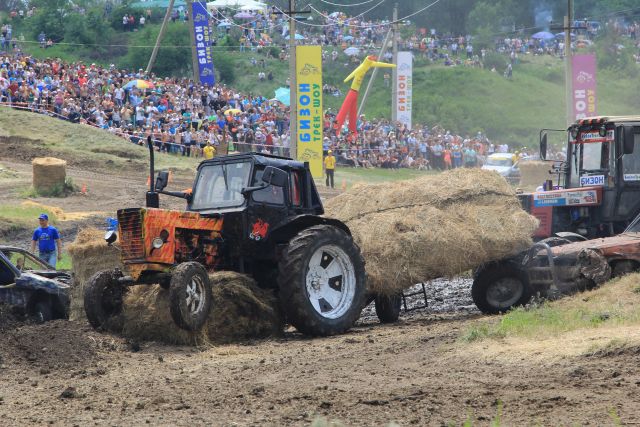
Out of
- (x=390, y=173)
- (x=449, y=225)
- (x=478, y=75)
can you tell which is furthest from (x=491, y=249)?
(x=478, y=75)

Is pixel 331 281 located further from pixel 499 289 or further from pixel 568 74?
pixel 568 74

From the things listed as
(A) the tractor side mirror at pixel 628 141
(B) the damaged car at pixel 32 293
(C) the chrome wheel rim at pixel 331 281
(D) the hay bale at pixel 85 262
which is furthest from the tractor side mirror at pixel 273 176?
(A) the tractor side mirror at pixel 628 141

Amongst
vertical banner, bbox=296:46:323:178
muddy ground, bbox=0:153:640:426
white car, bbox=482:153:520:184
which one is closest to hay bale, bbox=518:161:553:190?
white car, bbox=482:153:520:184

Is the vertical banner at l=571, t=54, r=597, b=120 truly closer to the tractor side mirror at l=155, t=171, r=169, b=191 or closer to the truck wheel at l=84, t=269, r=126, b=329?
the tractor side mirror at l=155, t=171, r=169, b=191

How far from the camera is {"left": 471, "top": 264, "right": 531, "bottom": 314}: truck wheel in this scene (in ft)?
49.7

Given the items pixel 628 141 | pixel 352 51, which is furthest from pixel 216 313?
pixel 352 51

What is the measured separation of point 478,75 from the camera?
6625 centimetres

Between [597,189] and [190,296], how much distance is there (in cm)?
839

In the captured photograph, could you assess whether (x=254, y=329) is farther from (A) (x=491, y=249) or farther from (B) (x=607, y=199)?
(B) (x=607, y=199)

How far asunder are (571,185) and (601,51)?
55.2 metres

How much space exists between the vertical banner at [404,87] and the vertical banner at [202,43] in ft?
25.8

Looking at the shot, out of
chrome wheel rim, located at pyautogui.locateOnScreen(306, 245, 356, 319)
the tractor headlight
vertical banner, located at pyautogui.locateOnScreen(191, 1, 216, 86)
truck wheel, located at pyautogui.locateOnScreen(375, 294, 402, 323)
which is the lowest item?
truck wheel, located at pyautogui.locateOnScreen(375, 294, 402, 323)

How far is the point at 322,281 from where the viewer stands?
13.6m

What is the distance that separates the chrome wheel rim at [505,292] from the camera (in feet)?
49.9
